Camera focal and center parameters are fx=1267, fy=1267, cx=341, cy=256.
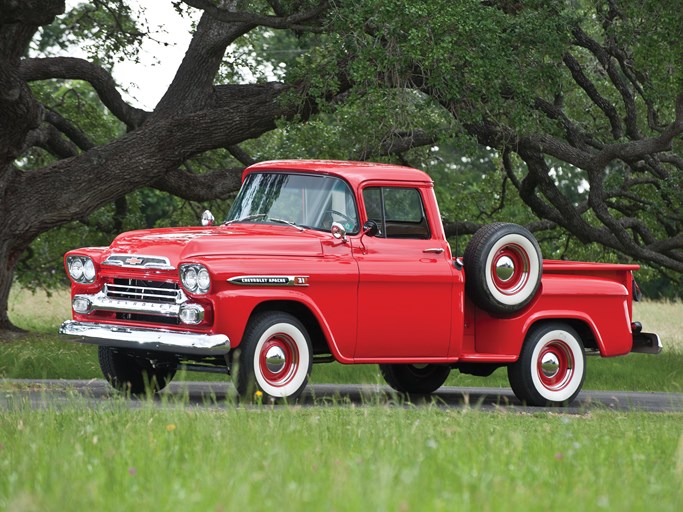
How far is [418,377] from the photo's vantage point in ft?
45.8

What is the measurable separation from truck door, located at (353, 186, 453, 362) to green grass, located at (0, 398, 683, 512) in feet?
9.36

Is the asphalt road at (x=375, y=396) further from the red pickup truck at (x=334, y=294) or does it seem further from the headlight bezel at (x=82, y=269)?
the headlight bezel at (x=82, y=269)

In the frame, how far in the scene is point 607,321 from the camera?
1320 centimetres

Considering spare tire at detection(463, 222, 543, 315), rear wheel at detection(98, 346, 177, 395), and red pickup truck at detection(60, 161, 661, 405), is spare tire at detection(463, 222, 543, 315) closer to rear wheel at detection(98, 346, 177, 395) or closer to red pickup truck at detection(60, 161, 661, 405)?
red pickup truck at detection(60, 161, 661, 405)

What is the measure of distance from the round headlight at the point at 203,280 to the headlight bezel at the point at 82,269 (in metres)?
1.32

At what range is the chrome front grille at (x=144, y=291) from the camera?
1074 cm

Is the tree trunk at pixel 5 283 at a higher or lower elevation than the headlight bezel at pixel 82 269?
lower

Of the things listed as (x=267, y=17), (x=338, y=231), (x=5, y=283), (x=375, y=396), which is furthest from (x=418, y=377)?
(x=5, y=283)

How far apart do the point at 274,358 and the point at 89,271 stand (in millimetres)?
1928

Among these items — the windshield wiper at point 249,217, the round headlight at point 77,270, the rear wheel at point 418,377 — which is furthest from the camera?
the rear wheel at point 418,377

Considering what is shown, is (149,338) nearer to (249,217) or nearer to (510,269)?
(249,217)

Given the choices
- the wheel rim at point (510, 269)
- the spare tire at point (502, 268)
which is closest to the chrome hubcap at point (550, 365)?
the spare tire at point (502, 268)

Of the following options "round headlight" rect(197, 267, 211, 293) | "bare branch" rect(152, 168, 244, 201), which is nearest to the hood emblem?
"round headlight" rect(197, 267, 211, 293)

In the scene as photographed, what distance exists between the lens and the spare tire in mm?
12031
